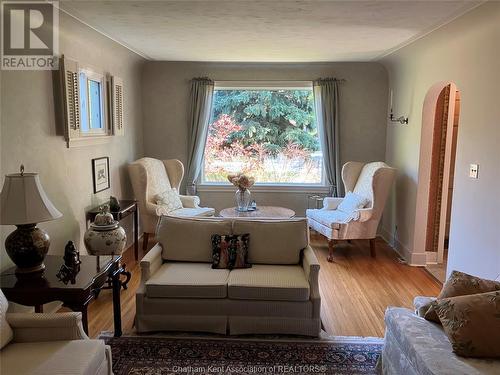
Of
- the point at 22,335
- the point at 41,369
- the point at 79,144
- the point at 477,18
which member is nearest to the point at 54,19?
the point at 79,144

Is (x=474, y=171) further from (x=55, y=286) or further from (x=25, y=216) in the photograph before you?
(x=25, y=216)

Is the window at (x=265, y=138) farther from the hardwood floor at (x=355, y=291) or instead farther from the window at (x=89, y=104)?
the window at (x=89, y=104)

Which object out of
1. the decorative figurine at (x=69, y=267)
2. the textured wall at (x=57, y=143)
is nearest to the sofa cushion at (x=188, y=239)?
the decorative figurine at (x=69, y=267)

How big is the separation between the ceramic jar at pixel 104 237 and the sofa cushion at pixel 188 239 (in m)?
0.50

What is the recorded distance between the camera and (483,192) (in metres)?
3.24

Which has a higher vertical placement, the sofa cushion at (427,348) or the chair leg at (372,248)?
the sofa cushion at (427,348)

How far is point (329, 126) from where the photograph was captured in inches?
230

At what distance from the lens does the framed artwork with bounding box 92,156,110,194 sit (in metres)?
4.24

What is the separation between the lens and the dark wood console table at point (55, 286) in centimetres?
237

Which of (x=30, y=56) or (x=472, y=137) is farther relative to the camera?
(x=472, y=137)

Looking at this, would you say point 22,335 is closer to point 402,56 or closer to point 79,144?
point 79,144

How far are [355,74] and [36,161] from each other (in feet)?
14.5

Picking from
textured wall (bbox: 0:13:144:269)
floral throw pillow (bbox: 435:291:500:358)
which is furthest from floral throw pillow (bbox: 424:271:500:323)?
textured wall (bbox: 0:13:144:269)

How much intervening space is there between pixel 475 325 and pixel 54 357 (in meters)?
2.10
